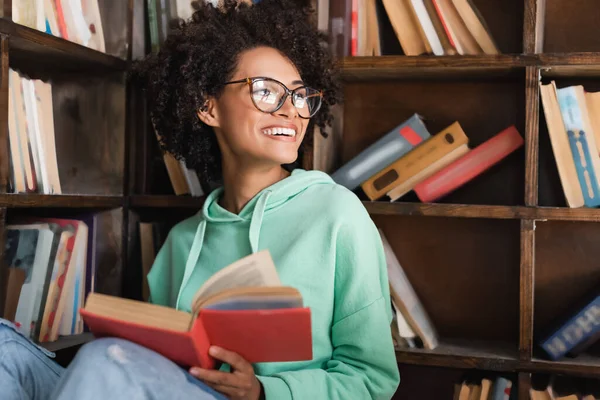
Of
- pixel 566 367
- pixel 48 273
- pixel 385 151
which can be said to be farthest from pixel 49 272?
pixel 566 367

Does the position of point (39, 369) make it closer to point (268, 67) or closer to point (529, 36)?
point (268, 67)

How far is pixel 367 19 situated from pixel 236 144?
1.83 feet

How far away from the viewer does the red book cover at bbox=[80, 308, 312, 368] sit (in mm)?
981

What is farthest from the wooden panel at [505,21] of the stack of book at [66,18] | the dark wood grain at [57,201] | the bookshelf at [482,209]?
the dark wood grain at [57,201]

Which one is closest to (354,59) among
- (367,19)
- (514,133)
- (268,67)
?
(367,19)

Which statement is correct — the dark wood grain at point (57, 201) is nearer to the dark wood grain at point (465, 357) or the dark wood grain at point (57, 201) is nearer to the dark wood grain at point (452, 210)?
the dark wood grain at point (452, 210)

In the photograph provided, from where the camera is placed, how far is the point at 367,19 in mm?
1772

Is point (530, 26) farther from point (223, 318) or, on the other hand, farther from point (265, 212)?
point (223, 318)

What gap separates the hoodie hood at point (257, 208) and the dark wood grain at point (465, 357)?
1.64 feet

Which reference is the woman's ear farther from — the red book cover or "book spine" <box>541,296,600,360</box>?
"book spine" <box>541,296,600,360</box>

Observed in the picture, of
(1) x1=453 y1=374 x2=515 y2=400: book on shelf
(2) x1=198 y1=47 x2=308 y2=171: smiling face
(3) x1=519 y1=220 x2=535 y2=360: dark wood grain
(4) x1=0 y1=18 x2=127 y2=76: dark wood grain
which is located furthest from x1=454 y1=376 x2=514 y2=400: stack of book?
(4) x1=0 y1=18 x2=127 y2=76: dark wood grain

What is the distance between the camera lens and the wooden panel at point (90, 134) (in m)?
1.80

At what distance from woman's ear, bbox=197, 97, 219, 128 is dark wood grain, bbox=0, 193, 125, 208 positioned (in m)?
0.39

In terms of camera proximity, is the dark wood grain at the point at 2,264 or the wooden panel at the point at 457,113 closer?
the dark wood grain at the point at 2,264
